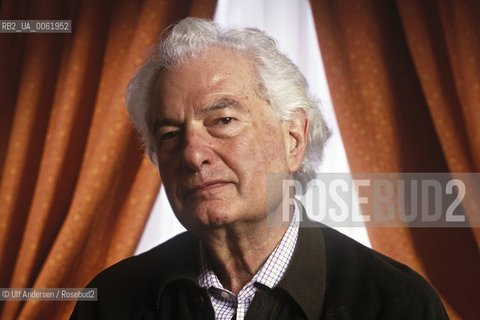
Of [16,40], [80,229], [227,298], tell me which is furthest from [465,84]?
[16,40]

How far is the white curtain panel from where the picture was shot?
1.57 m

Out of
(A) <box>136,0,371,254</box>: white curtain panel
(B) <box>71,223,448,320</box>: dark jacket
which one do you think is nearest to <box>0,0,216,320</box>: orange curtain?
(A) <box>136,0,371,254</box>: white curtain panel

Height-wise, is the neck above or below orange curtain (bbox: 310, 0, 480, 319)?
below

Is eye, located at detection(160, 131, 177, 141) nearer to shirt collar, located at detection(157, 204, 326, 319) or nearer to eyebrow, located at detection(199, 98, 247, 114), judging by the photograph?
eyebrow, located at detection(199, 98, 247, 114)

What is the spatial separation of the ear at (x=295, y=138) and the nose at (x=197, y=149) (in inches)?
6.9

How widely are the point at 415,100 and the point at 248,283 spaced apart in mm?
681

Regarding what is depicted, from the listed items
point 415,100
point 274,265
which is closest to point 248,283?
point 274,265

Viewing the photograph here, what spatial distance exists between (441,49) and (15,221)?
4.20 feet

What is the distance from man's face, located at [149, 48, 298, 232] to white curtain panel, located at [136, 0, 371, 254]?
37 cm

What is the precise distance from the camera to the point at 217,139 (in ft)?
3.90

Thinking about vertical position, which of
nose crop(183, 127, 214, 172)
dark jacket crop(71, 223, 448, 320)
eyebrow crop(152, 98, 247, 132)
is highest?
eyebrow crop(152, 98, 247, 132)

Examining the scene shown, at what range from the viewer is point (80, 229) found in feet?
5.62

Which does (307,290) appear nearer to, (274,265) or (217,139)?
(274,265)

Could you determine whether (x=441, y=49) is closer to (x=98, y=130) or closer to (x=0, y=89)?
(x=98, y=130)
